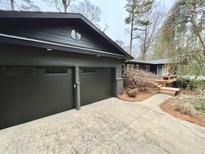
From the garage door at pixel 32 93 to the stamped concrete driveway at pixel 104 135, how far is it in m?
0.34

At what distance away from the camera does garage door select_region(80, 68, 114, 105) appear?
6.43m

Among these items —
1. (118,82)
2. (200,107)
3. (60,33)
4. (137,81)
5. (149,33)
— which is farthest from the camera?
(149,33)

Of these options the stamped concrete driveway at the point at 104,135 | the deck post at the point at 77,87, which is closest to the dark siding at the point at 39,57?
the deck post at the point at 77,87

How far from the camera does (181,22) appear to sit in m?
6.77

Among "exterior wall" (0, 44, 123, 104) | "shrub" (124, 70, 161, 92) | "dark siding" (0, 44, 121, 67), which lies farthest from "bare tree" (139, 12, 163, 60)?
"dark siding" (0, 44, 121, 67)

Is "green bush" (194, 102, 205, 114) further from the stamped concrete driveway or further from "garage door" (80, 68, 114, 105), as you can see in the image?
"garage door" (80, 68, 114, 105)

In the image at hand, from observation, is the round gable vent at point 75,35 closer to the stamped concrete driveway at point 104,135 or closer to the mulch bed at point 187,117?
the stamped concrete driveway at point 104,135

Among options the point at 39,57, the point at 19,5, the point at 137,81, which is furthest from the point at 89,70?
the point at 19,5

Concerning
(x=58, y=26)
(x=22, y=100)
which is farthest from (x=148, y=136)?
(x=58, y=26)

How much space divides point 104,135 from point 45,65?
328 cm

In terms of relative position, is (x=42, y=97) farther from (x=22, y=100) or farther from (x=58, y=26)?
(x=58, y=26)

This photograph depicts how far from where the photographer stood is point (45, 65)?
15.8 feet

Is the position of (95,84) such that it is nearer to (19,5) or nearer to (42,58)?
(42,58)

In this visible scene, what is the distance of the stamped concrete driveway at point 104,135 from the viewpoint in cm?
326
